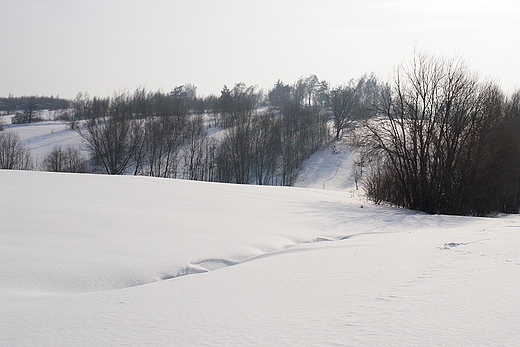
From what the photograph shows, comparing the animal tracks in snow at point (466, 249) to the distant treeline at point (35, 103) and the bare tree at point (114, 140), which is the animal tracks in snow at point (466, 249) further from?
the distant treeline at point (35, 103)

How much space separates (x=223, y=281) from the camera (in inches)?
178

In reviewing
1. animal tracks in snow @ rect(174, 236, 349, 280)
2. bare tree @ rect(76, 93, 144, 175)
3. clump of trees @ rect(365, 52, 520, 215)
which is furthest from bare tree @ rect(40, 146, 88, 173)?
animal tracks in snow @ rect(174, 236, 349, 280)

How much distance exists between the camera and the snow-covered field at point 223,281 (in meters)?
2.68

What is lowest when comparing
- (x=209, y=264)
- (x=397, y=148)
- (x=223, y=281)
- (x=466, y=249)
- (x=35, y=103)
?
(x=209, y=264)

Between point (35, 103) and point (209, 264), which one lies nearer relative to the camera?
point (209, 264)

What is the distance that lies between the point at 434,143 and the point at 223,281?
53.0 feet

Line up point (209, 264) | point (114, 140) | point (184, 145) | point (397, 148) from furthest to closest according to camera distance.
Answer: point (184, 145), point (114, 140), point (397, 148), point (209, 264)

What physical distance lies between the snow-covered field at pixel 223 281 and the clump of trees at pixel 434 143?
942cm

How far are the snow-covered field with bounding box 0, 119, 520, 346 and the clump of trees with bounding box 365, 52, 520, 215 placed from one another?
942 cm

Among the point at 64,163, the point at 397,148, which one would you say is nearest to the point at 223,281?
the point at 397,148

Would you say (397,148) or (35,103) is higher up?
(35,103)

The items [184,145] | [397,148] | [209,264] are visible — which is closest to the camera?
[209,264]

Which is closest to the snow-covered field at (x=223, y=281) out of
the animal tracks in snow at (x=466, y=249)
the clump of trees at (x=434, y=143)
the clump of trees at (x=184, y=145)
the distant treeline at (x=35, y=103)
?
the animal tracks in snow at (x=466, y=249)

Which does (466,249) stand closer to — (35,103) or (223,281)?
(223,281)
